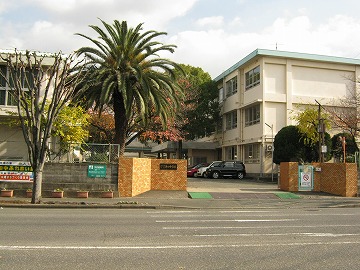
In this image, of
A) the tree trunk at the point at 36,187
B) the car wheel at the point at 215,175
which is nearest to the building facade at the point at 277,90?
the car wheel at the point at 215,175

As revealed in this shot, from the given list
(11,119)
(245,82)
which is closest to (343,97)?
(245,82)

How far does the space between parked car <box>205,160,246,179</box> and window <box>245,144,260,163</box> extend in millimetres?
1634

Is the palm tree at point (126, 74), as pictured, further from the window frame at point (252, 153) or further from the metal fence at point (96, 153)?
the window frame at point (252, 153)

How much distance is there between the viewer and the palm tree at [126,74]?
2172cm

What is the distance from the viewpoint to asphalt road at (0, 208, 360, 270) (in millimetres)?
6711

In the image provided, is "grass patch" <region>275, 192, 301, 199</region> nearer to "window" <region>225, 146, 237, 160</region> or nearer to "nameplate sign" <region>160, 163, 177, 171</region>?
"nameplate sign" <region>160, 163, 177, 171</region>

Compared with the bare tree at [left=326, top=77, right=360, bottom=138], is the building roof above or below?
above

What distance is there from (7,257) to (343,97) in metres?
36.7

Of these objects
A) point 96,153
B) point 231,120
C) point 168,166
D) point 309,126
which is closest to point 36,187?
point 96,153

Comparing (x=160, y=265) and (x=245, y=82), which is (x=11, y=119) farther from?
(x=245, y=82)

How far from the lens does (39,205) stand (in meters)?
16.5

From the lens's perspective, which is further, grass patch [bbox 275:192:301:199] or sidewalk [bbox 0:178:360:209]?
grass patch [bbox 275:192:301:199]

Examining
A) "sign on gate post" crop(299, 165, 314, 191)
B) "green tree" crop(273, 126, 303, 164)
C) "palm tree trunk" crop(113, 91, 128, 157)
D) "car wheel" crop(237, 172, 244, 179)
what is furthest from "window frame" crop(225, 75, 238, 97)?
"palm tree trunk" crop(113, 91, 128, 157)

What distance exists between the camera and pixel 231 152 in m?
44.9
